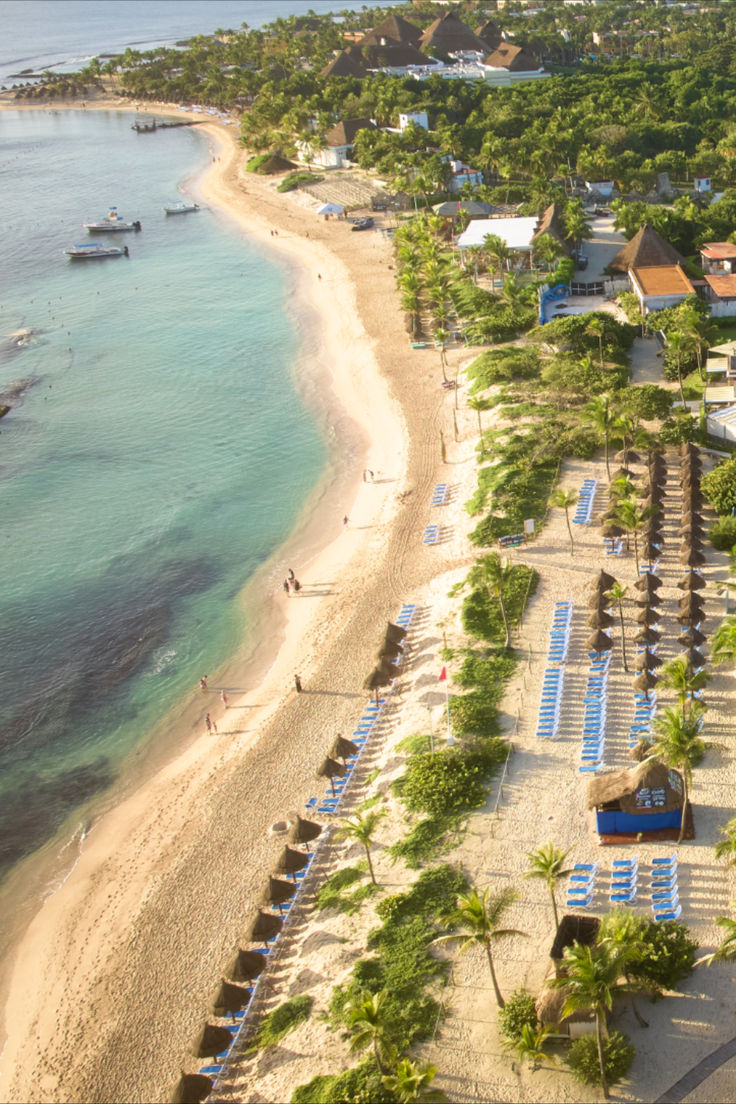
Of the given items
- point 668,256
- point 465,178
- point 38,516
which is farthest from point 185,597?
point 465,178

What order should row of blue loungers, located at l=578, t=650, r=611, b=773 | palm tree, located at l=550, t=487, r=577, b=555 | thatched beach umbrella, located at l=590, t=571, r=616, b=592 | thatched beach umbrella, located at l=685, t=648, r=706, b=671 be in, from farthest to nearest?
palm tree, located at l=550, t=487, r=577, b=555 < thatched beach umbrella, located at l=590, t=571, r=616, b=592 < thatched beach umbrella, located at l=685, t=648, r=706, b=671 < row of blue loungers, located at l=578, t=650, r=611, b=773

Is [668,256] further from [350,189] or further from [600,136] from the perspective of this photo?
[350,189]

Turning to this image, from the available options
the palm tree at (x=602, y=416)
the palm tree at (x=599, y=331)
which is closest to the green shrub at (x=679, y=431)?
the palm tree at (x=602, y=416)

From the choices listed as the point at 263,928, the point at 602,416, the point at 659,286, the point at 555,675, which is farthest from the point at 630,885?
the point at 659,286

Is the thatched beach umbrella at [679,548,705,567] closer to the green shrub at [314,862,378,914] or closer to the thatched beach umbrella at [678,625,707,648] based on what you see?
the thatched beach umbrella at [678,625,707,648]

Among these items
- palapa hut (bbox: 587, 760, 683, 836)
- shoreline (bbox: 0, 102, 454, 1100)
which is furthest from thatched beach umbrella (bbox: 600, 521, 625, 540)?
palapa hut (bbox: 587, 760, 683, 836)
